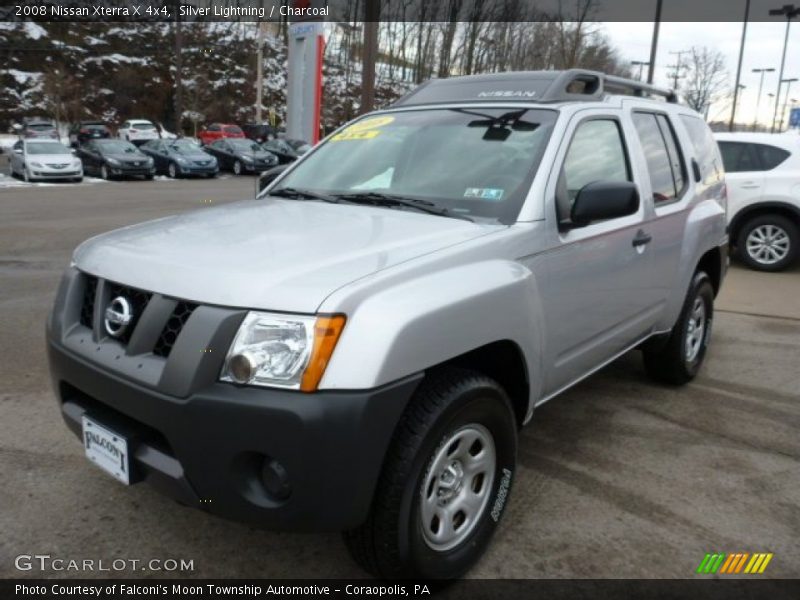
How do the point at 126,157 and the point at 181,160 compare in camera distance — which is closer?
the point at 126,157

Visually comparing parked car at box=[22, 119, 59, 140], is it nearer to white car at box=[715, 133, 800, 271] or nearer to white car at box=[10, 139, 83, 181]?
white car at box=[10, 139, 83, 181]

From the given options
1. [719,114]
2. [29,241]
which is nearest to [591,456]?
[29,241]

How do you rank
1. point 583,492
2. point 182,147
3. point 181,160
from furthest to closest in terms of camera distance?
point 182,147, point 181,160, point 583,492

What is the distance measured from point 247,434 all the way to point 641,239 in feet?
8.17

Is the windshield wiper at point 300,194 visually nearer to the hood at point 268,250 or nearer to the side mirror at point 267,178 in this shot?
the hood at point 268,250

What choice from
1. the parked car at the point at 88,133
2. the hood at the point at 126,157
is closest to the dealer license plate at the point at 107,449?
the hood at the point at 126,157

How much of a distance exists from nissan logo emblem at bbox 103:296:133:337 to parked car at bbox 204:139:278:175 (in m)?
25.4

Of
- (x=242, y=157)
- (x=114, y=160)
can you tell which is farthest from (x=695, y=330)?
(x=242, y=157)

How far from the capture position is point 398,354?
203 cm

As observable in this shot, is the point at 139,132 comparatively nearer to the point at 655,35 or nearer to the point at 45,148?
the point at 45,148

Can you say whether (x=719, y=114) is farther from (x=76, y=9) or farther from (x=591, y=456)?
(x=591, y=456)

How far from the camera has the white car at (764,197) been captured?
8961mm

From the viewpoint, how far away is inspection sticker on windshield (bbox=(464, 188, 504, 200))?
290 cm

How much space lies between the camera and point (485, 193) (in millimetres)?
2930
